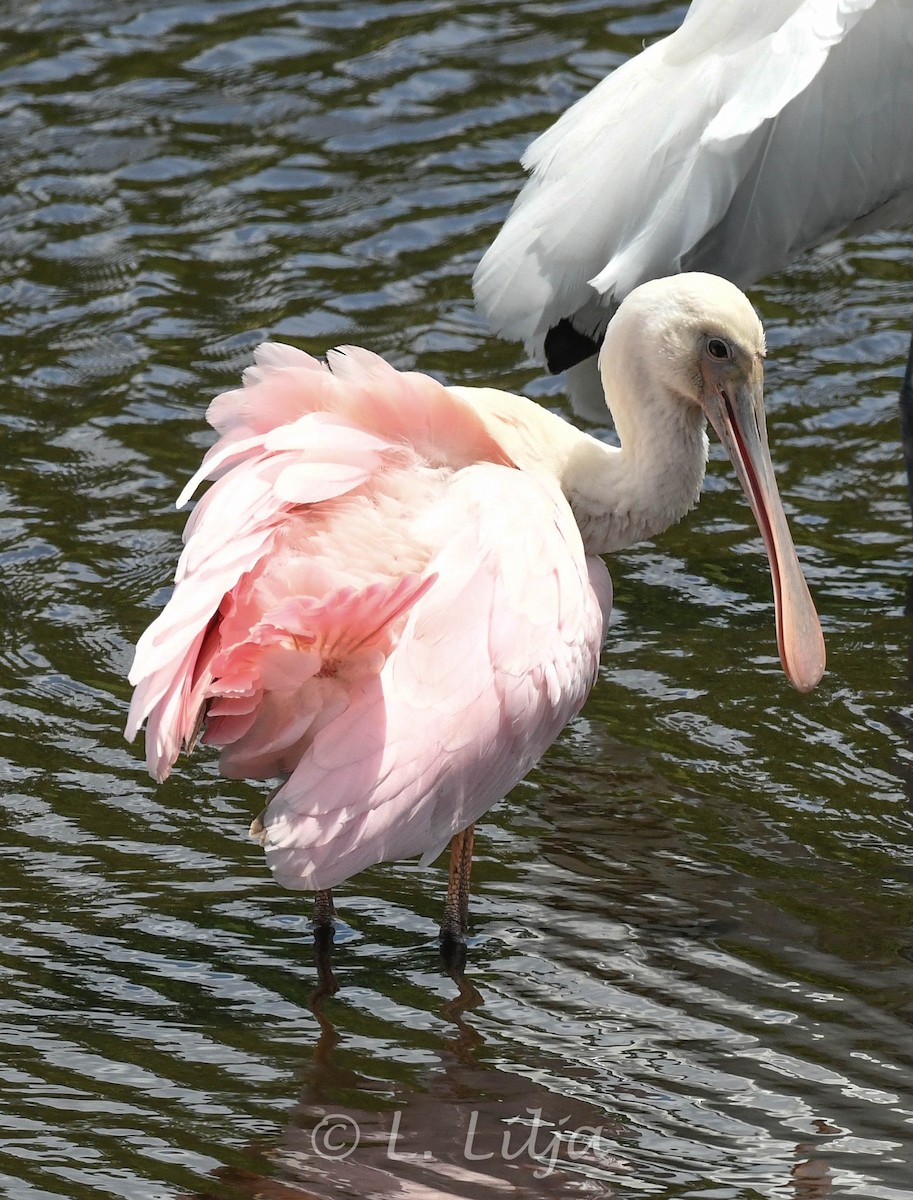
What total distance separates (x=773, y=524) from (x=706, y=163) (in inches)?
56.8

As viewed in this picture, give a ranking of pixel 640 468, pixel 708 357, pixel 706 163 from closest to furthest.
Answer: pixel 708 357 < pixel 640 468 < pixel 706 163

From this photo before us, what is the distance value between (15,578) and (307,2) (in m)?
4.96

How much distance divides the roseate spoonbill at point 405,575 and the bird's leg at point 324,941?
0.01 meters

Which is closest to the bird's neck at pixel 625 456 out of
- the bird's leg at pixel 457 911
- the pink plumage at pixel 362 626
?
the pink plumage at pixel 362 626

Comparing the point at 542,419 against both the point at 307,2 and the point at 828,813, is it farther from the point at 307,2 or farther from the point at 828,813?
the point at 307,2

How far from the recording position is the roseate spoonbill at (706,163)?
6113 mm

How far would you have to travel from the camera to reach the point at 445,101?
31.7 feet

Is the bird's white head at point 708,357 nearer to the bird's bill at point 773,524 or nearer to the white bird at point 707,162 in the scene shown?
the bird's bill at point 773,524

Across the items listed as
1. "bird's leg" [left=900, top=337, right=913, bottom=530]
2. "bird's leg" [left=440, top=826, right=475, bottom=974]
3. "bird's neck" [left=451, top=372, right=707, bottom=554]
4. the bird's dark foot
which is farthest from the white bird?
the bird's dark foot

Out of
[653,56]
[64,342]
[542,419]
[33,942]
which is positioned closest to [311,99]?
[64,342]

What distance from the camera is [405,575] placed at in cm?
435

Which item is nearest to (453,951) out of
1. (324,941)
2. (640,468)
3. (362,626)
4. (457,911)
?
(457,911)

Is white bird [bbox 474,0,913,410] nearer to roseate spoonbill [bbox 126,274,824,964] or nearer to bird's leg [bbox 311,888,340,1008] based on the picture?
roseate spoonbill [bbox 126,274,824,964]

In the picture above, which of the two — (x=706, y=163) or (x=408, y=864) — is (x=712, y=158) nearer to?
(x=706, y=163)
